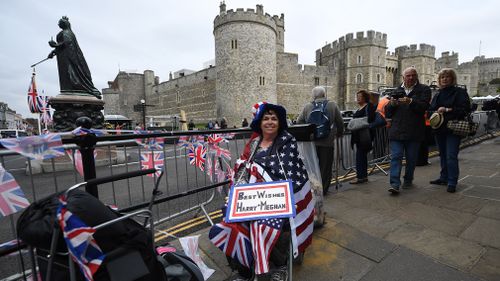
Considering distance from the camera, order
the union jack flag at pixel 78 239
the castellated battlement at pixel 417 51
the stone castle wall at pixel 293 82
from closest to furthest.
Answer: the union jack flag at pixel 78 239 → the stone castle wall at pixel 293 82 → the castellated battlement at pixel 417 51

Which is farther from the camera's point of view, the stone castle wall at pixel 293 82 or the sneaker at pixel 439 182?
the stone castle wall at pixel 293 82

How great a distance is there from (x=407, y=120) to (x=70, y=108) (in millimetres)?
9415

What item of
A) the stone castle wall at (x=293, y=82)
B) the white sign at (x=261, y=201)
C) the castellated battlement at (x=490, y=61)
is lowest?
the white sign at (x=261, y=201)

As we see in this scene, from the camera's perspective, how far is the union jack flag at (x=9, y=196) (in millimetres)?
1503

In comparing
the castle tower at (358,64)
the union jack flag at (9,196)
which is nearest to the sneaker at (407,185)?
the union jack flag at (9,196)

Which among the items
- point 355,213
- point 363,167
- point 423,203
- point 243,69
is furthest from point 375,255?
point 243,69

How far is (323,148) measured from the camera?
13.0 ft

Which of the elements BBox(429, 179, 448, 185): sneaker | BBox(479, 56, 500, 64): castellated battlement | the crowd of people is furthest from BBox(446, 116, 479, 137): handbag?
BBox(479, 56, 500, 64): castellated battlement

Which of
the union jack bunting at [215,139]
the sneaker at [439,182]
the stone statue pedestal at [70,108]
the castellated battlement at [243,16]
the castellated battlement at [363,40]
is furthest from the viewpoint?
the castellated battlement at [363,40]

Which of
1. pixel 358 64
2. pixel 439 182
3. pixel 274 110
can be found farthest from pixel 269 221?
pixel 358 64

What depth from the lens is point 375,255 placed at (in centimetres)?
226

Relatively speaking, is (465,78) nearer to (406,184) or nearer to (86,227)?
(406,184)

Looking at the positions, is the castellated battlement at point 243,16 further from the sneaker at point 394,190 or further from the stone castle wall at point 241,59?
the sneaker at point 394,190

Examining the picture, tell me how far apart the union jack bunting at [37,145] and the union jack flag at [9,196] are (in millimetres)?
170
